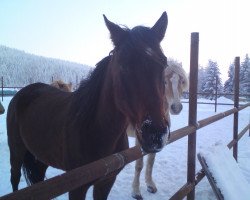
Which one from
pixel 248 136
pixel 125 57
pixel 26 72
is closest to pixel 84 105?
pixel 125 57

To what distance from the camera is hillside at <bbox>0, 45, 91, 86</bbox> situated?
230 ft

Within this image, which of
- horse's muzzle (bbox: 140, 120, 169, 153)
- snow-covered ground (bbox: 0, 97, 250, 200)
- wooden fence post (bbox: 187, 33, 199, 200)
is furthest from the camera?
snow-covered ground (bbox: 0, 97, 250, 200)

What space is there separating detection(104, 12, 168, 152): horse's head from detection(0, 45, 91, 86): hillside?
63.4 m

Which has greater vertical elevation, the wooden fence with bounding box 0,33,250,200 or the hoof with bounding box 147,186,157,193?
the wooden fence with bounding box 0,33,250,200

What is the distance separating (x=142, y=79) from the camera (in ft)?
5.24

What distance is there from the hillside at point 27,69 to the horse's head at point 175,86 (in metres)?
60.6

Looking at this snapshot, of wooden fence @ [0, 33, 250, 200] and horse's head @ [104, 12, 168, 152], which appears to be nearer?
wooden fence @ [0, 33, 250, 200]

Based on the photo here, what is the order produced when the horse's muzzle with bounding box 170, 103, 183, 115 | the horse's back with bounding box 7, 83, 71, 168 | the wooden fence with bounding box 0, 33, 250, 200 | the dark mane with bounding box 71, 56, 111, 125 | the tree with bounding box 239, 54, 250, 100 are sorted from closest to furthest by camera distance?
the wooden fence with bounding box 0, 33, 250, 200 → the dark mane with bounding box 71, 56, 111, 125 → the horse's back with bounding box 7, 83, 71, 168 → the horse's muzzle with bounding box 170, 103, 183, 115 → the tree with bounding box 239, 54, 250, 100

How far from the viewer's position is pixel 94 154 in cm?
211

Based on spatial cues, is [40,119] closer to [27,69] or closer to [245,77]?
[245,77]

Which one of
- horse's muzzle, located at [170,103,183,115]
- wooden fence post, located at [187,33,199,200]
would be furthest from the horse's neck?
horse's muzzle, located at [170,103,183,115]

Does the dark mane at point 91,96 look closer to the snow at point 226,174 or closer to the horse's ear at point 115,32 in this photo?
the horse's ear at point 115,32

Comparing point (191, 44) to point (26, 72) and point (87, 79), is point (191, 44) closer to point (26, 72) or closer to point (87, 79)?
point (87, 79)

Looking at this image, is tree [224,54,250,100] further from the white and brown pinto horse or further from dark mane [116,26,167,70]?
dark mane [116,26,167,70]
